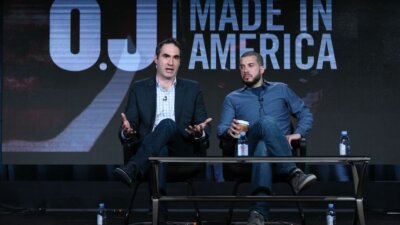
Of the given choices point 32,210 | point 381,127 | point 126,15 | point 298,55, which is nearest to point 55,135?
point 32,210

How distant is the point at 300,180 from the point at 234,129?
62cm

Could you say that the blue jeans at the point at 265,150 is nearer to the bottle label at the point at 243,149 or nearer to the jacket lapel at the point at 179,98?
the bottle label at the point at 243,149

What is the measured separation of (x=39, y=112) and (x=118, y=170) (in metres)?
3.00

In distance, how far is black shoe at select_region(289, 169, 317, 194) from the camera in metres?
4.05

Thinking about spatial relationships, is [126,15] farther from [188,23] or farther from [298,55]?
[298,55]

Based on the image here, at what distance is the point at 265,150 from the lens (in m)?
4.43

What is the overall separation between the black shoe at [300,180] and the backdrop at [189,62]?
105 inches

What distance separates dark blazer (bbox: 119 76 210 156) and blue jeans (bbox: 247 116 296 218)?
0.56 metres

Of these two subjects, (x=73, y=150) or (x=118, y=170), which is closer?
(x=118, y=170)

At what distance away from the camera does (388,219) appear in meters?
6.01

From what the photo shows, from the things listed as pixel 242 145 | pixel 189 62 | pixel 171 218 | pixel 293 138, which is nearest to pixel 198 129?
pixel 242 145

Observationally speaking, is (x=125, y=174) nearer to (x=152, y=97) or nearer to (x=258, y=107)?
(x=152, y=97)

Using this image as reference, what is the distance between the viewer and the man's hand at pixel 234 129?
4.45 metres

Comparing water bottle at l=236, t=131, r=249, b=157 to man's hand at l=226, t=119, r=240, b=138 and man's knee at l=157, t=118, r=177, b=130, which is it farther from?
man's knee at l=157, t=118, r=177, b=130
